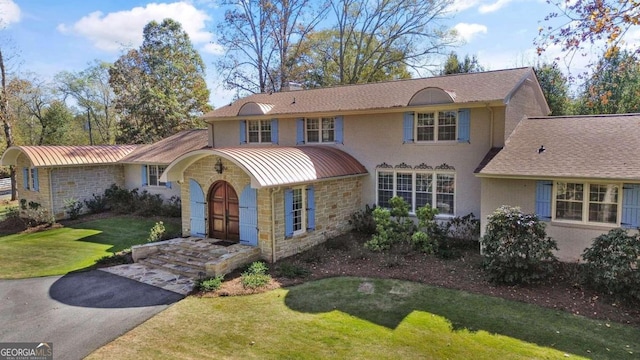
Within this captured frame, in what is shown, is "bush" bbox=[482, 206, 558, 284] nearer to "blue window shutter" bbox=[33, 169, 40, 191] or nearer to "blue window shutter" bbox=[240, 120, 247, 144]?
"blue window shutter" bbox=[240, 120, 247, 144]

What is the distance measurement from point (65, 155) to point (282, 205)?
14.8m

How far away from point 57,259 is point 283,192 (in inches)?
329

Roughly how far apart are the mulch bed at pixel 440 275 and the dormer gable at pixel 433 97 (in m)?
5.31

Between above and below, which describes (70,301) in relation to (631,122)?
below

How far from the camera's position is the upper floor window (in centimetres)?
1360

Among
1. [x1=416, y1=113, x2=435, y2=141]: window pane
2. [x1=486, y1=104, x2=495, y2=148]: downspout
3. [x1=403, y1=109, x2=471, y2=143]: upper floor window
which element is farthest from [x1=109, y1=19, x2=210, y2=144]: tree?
[x1=486, y1=104, x2=495, y2=148]: downspout

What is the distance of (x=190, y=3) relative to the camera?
26.7 m

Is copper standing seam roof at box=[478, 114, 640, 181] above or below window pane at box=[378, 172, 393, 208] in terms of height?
above

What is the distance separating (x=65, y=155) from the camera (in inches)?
790

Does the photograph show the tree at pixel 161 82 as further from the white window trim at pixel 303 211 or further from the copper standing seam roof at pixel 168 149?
the white window trim at pixel 303 211

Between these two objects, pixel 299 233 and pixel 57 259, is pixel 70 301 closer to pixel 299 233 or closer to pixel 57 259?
pixel 57 259

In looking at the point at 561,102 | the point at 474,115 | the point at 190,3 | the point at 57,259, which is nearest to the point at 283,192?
the point at 474,115

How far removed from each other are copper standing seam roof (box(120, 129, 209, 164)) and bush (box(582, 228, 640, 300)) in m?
18.4

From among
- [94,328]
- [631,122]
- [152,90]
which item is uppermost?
[152,90]
